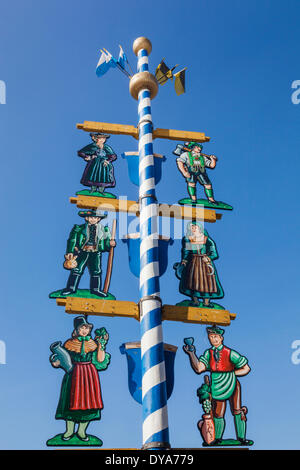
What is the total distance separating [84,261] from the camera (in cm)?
609

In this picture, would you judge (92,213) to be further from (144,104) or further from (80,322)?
(144,104)

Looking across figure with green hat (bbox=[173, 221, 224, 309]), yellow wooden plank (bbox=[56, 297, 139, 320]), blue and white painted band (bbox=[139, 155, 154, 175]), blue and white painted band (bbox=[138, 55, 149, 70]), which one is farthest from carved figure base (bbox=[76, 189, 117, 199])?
blue and white painted band (bbox=[138, 55, 149, 70])

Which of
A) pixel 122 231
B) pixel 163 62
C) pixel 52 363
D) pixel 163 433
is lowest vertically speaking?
pixel 163 433

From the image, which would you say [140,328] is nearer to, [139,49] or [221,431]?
[221,431]

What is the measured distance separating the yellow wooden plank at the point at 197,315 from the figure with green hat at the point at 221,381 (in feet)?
0.50

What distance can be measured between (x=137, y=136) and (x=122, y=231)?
2.16 meters

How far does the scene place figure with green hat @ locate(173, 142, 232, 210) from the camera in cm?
731

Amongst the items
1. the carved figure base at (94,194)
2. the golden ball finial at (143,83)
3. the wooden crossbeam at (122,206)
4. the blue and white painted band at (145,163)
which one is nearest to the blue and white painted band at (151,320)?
the wooden crossbeam at (122,206)

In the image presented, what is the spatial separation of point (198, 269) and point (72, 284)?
6.59 ft

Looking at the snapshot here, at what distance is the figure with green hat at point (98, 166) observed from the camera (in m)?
6.89

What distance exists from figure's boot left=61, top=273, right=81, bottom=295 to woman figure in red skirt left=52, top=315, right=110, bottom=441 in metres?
0.39
